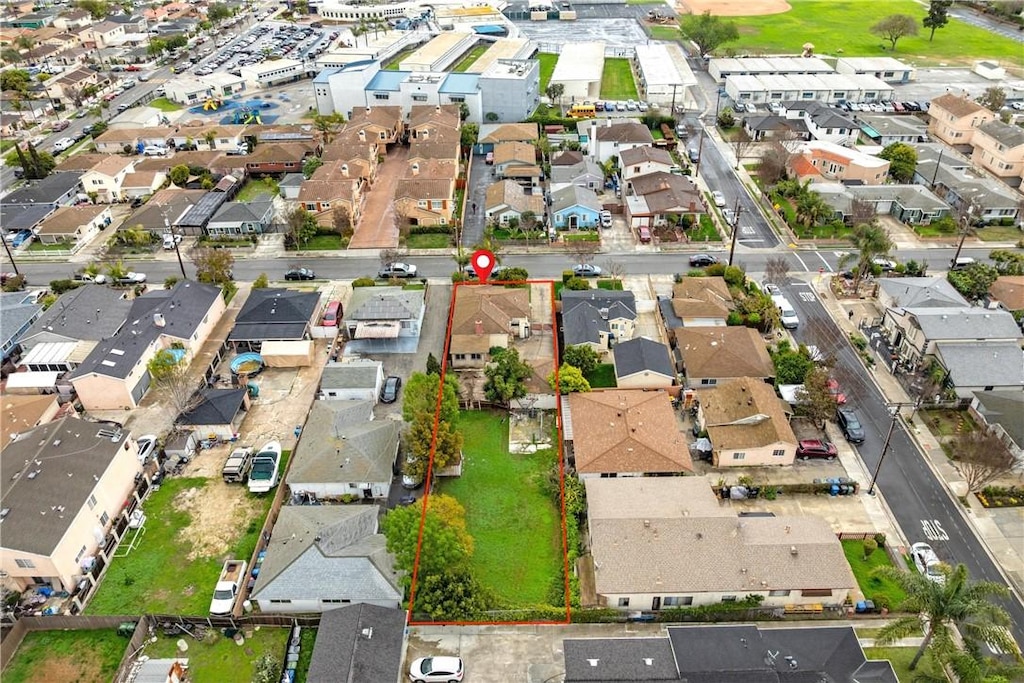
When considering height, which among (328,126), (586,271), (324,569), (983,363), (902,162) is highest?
(902,162)

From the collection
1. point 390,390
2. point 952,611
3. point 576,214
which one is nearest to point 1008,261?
point 576,214

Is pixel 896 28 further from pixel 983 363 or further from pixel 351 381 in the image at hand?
pixel 351 381

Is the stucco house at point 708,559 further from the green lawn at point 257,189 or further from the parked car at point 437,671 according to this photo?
the green lawn at point 257,189

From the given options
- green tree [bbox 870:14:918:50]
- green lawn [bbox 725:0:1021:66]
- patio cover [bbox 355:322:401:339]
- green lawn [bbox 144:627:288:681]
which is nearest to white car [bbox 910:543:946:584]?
green lawn [bbox 144:627:288:681]

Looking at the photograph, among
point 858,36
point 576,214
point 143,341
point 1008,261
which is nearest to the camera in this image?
point 143,341

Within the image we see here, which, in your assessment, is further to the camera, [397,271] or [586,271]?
[397,271]

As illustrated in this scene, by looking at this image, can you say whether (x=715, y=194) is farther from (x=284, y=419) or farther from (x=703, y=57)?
(x=703, y=57)

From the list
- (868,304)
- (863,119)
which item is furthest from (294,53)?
(868,304)
